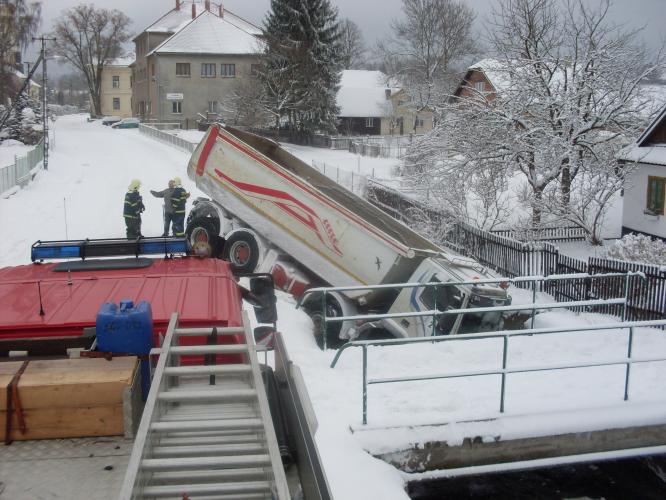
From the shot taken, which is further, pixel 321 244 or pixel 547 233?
pixel 547 233

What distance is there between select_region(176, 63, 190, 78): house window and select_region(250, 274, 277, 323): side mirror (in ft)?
204

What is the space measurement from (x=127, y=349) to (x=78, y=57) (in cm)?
9432

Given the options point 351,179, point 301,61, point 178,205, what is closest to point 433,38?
point 301,61

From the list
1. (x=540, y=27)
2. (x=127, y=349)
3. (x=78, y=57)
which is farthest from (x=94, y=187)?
(x=78, y=57)

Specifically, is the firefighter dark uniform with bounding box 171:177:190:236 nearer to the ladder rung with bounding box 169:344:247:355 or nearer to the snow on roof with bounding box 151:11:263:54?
the ladder rung with bounding box 169:344:247:355

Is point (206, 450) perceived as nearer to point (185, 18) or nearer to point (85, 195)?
point (85, 195)

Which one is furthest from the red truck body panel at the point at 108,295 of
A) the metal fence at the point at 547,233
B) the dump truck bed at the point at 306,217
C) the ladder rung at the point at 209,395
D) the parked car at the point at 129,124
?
the parked car at the point at 129,124

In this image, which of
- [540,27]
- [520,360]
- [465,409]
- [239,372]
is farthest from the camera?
[540,27]

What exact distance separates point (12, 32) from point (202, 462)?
5444 centimetres

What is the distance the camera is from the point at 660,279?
13.3m

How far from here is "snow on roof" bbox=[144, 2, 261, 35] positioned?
72.1 metres

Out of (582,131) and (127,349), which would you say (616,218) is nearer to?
(582,131)

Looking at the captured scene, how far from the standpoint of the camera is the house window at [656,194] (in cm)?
2267

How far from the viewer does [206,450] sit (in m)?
3.84
